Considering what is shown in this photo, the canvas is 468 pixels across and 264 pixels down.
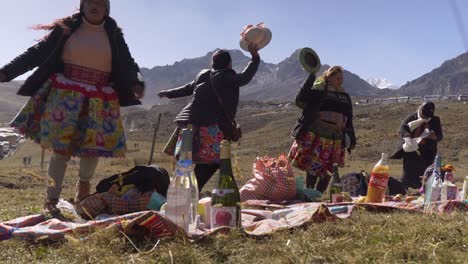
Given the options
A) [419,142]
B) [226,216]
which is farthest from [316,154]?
[226,216]

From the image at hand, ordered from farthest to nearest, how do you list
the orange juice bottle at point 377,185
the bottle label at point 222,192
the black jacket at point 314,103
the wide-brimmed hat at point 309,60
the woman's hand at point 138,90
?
the black jacket at point 314,103 < the wide-brimmed hat at point 309,60 < the woman's hand at point 138,90 < the orange juice bottle at point 377,185 < the bottle label at point 222,192

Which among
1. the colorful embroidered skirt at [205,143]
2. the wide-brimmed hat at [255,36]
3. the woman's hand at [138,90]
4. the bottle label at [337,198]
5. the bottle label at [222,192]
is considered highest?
the wide-brimmed hat at [255,36]

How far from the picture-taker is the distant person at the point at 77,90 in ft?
14.0

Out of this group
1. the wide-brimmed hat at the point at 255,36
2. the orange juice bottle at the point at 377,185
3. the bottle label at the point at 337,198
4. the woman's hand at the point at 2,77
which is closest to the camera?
the orange juice bottle at the point at 377,185

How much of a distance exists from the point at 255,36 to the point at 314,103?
159cm

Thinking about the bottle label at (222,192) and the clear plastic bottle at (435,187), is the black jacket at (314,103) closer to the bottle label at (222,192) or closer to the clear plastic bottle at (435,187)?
the clear plastic bottle at (435,187)

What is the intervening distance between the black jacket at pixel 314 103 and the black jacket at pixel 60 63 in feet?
7.25

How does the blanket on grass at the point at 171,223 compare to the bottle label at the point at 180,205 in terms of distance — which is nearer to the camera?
the blanket on grass at the point at 171,223

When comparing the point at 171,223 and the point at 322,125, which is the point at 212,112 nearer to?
the point at 322,125

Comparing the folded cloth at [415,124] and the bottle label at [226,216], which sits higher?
the folded cloth at [415,124]

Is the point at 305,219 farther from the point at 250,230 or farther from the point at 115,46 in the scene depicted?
the point at 115,46

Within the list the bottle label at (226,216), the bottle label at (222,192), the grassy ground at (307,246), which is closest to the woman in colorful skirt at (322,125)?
the grassy ground at (307,246)

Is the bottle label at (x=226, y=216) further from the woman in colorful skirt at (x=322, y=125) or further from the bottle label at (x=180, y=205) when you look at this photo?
the woman in colorful skirt at (x=322, y=125)

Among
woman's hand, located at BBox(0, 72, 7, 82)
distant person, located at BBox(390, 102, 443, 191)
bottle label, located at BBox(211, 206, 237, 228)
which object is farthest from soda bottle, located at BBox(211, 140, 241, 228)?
distant person, located at BBox(390, 102, 443, 191)
